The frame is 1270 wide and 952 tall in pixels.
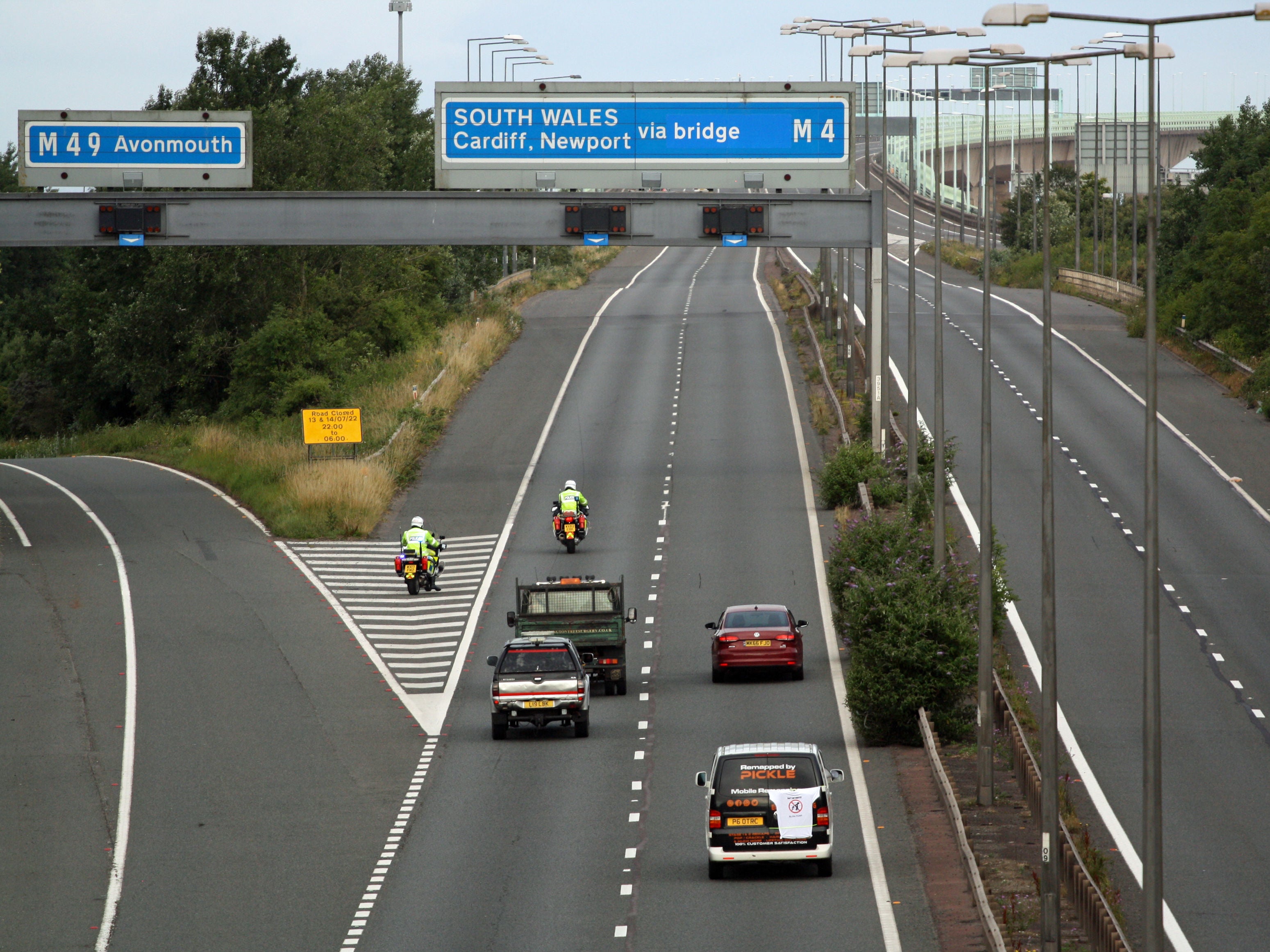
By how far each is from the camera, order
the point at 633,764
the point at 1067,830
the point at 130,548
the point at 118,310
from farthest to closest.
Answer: the point at 118,310 → the point at 130,548 → the point at 633,764 → the point at 1067,830

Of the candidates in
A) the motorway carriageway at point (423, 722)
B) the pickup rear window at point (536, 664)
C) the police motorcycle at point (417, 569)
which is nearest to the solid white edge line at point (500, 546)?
the motorway carriageway at point (423, 722)

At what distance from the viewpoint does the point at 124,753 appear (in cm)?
2827

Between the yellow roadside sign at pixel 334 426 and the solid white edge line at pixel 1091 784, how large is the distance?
18.0 metres

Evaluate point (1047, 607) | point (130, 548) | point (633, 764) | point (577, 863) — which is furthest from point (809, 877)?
point (130, 548)

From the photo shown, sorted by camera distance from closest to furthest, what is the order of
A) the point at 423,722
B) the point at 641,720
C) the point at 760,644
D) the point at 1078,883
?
1. the point at 1078,883
2. the point at 641,720
3. the point at 423,722
4. the point at 760,644

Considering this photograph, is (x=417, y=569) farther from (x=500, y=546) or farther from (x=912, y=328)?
(x=912, y=328)

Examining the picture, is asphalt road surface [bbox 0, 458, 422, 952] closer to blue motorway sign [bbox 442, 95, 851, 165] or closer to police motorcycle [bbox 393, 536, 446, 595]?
police motorcycle [bbox 393, 536, 446, 595]

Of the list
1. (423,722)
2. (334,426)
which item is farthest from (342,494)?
(423,722)

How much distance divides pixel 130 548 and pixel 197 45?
139ft

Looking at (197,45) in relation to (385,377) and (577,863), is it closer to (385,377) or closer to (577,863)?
(385,377)

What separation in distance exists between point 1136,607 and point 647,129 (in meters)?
15.4

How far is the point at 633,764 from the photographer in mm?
27234

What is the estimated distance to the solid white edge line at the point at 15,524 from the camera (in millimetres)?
46844

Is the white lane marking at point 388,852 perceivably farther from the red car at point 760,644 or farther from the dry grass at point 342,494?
the dry grass at point 342,494
